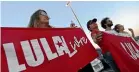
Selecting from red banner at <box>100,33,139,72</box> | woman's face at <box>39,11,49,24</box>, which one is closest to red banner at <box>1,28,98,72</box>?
woman's face at <box>39,11,49,24</box>

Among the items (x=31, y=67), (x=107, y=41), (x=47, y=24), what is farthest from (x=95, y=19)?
(x=31, y=67)

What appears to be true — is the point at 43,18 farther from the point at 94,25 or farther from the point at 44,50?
the point at 94,25

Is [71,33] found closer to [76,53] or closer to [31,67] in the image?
[76,53]

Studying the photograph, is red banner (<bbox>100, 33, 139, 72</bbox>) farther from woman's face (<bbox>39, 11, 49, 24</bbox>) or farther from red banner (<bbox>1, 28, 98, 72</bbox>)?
woman's face (<bbox>39, 11, 49, 24</bbox>)

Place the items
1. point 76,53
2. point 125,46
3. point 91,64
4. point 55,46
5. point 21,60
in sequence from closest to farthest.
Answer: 1. point 21,60
2. point 55,46
3. point 76,53
4. point 91,64
5. point 125,46

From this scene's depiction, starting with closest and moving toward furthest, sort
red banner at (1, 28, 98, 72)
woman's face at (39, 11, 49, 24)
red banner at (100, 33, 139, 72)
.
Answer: red banner at (1, 28, 98, 72) → woman's face at (39, 11, 49, 24) → red banner at (100, 33, 139, 72)

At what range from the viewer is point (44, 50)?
3.29 metres

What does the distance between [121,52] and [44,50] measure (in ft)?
4.45

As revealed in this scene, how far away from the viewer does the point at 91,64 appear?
3.96 m

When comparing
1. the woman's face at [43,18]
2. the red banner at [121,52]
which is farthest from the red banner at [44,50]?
the red banner at [121,52]

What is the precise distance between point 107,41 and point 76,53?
2.16 ft

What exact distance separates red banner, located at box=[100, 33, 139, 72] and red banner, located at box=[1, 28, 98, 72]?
0.94ft

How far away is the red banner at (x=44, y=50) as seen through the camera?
2957 millimetres

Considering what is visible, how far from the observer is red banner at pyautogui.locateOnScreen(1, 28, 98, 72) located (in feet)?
9.70
